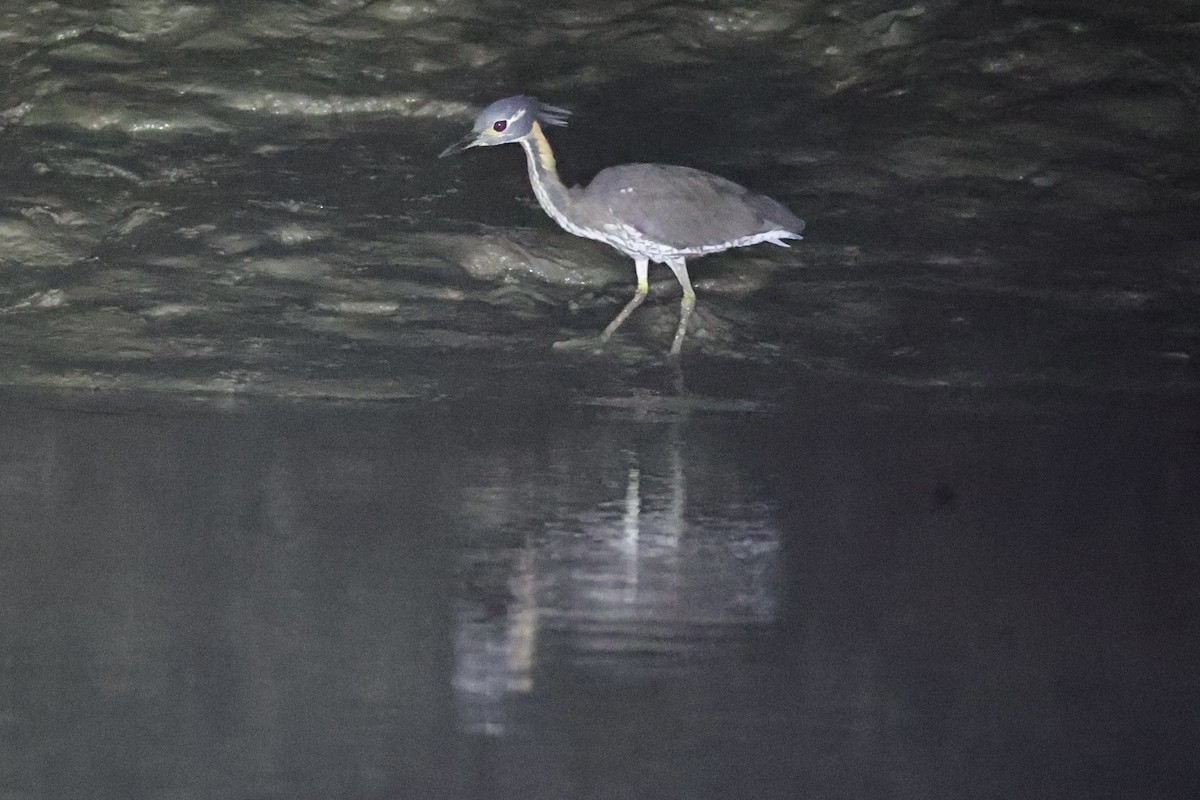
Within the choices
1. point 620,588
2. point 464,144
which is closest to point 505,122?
point 464,144

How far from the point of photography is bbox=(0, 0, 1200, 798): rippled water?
3.97 m

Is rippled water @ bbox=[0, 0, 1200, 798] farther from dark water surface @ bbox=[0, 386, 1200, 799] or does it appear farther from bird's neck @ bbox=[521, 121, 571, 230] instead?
bird's neck @ bbox=[521, 121, 571, 230]

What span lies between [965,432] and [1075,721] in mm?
2482

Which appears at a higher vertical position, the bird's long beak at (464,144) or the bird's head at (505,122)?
the bird's head at (505,122)

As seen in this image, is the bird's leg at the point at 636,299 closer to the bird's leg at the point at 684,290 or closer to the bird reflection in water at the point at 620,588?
the bird's leg at the point at 684,290

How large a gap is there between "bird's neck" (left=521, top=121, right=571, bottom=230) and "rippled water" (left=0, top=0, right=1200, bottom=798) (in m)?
0.46

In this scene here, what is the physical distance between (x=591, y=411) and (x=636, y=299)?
47.4 inches

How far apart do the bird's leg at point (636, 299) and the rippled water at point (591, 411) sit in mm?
130

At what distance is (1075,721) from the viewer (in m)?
4.04

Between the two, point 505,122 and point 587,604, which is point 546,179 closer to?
point 505,122

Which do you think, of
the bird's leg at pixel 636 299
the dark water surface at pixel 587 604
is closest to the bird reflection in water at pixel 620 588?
the dark water surface at pixel 587 604

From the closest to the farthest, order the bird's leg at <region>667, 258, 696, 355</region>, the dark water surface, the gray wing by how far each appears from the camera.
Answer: the dark water surface
the gray wing
the bird's leg at <region>667, 258, 696, 355</region>

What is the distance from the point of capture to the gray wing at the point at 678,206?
7.49 metres

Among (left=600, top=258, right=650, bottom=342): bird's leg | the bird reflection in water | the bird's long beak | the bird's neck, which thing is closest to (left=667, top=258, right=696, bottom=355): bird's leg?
(left=600, top=258, right=650, bottom=342): bird's leg
